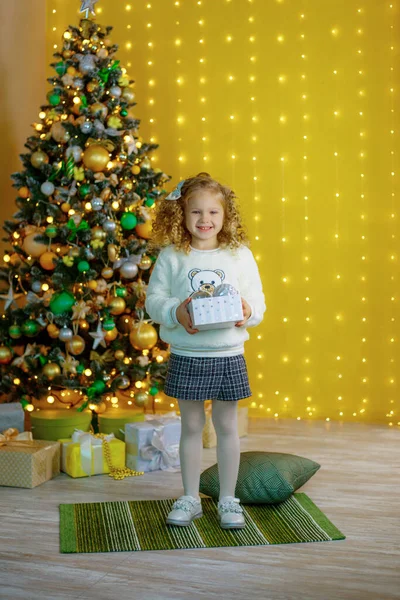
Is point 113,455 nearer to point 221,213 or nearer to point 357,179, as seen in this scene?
point 221,213

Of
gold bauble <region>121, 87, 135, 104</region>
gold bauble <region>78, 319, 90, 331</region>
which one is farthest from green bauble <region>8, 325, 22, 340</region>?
gold bauble <region>121, 87, 135, 104</region>

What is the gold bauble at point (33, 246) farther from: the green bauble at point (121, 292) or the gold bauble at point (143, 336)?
the gold bauble at point (143, 336)

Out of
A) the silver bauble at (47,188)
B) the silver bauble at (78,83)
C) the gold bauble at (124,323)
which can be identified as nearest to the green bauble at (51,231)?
the silver bauble at (47,188)

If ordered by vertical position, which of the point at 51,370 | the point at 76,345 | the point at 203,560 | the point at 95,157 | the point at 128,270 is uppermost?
the point at 95,157

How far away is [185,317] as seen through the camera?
7.58 feet

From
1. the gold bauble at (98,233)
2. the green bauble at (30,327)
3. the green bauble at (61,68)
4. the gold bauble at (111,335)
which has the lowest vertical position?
the gold bauble at (111,335)

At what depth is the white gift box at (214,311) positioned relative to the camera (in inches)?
89.1

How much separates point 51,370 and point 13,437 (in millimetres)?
451

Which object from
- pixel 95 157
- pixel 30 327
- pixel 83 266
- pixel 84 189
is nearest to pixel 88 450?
pixel 30 327

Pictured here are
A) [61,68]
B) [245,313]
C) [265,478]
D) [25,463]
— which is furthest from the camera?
[61,68]

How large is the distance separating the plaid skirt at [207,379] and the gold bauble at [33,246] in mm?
1314

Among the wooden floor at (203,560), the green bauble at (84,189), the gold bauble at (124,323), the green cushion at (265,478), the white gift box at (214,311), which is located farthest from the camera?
the gold bauble at (124,323)

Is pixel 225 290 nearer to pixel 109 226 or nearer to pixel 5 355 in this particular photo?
pixel 109 226

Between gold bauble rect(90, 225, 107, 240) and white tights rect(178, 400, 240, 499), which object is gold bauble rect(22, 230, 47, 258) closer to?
Result: gold bauble rect(90, 225, 107, 240)
